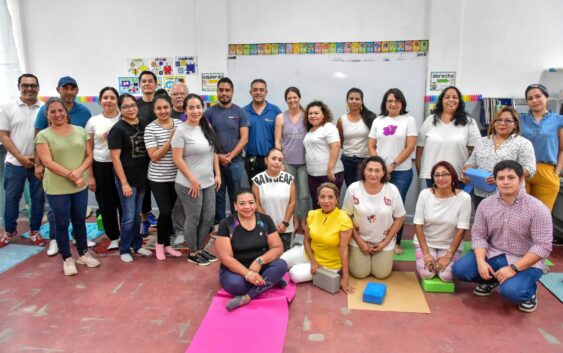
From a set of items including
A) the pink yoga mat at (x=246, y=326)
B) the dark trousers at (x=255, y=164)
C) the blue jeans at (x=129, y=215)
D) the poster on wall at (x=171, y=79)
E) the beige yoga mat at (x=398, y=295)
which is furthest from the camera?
the poster on wall at (x=171, y=79)

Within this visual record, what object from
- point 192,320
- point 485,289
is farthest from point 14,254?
point 485,289

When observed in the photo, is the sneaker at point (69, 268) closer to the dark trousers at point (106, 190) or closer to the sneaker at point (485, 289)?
the dark trousers at point (106, 190)

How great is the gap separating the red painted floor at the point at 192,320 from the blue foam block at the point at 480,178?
742 millimetres

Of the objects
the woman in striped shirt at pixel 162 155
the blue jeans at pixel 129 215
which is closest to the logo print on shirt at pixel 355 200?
the woman in striped shirt at pixel 162 155

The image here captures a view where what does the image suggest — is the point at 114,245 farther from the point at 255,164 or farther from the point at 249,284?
the point at 249,284

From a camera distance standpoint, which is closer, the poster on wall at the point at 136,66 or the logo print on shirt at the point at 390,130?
the logo print on shirt at the point at 390,130

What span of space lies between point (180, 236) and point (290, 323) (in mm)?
1760

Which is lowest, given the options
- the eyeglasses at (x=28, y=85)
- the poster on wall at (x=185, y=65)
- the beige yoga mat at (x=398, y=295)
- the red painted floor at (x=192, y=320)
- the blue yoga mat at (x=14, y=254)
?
the red painted floor at (x=192, y=320)

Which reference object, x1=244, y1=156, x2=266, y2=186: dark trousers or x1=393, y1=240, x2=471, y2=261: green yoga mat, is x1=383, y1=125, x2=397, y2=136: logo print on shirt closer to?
x1=393, y1=240, x2=471, y2=261: green yoga mat

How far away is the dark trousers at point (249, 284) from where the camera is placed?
2.67m

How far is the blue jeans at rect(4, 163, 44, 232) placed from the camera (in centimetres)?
377

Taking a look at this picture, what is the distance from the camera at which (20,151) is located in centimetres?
371

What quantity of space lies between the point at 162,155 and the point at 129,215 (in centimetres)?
59

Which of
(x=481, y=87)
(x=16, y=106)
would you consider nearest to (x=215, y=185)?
(x=16, y=106)
